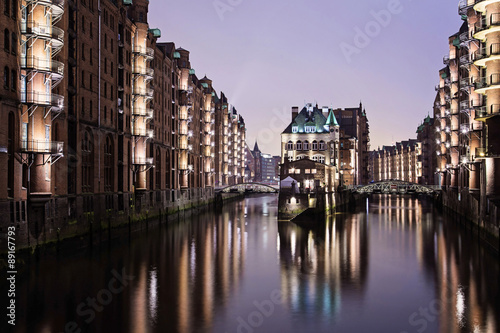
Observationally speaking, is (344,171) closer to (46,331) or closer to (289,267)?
(289,267)

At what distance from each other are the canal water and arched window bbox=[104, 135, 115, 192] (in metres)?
6.32

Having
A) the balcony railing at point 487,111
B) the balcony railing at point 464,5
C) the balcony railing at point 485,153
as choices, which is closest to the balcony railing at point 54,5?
the balcony railing at point 487,111

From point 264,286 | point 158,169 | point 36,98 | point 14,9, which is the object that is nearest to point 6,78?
point 36,98

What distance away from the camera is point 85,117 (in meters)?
50.5

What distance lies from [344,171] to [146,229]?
332 feet

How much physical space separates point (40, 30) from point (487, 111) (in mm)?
37435

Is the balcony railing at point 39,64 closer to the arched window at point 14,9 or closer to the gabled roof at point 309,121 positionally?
the arched window at point 14,9

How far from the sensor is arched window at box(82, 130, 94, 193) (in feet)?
166

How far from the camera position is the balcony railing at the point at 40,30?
38250 mm

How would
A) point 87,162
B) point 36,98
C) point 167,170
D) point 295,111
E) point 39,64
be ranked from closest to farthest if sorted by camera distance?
point 36,98 < point 39,64 < point 87,162 < point 167,170 < point 295,111

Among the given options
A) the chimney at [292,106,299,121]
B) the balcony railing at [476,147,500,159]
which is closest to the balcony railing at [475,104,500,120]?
the balcony railing at [476,147,500,159]

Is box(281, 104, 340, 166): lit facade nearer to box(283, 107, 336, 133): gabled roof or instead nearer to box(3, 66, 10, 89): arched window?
box(283, 107, 336, 133): gabled roof

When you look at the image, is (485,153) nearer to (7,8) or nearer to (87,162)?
(87,162)

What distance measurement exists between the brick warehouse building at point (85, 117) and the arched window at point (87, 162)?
0.10 m
